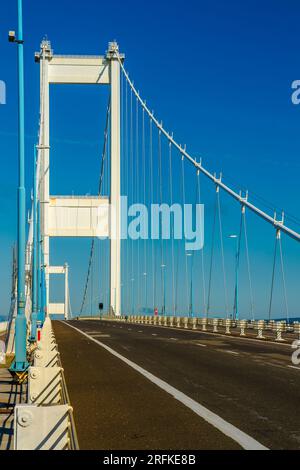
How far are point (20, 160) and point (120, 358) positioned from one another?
8.27m

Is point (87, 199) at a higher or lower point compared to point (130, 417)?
higher

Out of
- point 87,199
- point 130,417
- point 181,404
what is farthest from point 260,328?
point 87,199

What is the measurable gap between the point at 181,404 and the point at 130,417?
5.02 ft

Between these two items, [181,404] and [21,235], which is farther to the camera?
[21,235]

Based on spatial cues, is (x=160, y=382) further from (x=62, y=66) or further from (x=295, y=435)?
(x=62, y=66)

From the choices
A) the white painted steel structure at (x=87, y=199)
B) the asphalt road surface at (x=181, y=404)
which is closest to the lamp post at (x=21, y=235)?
the asphalt road surface at (x=181, y=404)

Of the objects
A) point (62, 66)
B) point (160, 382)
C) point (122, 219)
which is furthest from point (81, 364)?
point (62, 66)

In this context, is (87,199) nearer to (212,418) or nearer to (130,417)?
(130,417)

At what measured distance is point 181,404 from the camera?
40.7ft

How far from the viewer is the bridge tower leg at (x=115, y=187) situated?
70562mm

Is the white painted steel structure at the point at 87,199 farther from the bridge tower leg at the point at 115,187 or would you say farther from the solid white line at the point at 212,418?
the solid white line at the point at 212,418

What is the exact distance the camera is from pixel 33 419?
19.9 ft

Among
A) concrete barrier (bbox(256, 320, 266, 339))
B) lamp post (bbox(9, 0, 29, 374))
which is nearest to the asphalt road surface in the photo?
lamp post (bbox(9, 0, 29, 374))
